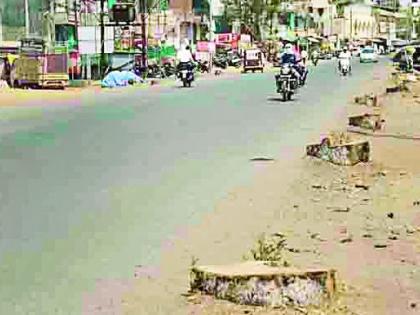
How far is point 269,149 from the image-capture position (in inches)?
626

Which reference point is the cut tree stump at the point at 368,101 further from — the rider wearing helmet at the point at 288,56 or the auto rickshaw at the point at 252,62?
the auto rickshaw at the point at 252,62

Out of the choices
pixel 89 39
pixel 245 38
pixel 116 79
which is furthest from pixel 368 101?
pixel 245 38

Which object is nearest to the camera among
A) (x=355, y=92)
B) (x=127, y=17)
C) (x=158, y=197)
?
(x=158, y=197)

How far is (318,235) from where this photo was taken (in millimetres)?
8867

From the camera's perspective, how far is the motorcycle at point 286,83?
28984mm

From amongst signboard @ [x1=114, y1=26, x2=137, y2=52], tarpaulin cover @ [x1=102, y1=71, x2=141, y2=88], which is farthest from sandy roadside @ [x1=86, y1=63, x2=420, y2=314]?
signboard @ [x1=114, y1=26, x2=137, y2=52]

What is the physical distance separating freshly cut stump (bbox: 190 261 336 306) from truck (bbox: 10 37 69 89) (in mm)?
34073

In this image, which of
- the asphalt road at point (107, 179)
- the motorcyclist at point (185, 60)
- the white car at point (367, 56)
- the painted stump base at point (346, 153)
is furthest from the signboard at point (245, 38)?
the painted stump base at point (346, 153)

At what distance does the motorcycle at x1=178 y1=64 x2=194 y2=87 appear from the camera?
38.1 metres

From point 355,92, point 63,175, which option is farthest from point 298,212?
point 355,92

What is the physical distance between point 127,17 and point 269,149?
3197 cm

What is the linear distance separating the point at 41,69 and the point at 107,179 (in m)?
28.8

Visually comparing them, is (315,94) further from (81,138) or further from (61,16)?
(61,16)

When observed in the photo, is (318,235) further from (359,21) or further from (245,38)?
(359,21)
